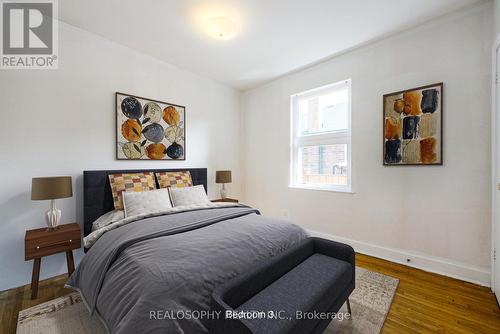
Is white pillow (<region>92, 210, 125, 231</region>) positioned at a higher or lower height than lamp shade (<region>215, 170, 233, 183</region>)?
lower

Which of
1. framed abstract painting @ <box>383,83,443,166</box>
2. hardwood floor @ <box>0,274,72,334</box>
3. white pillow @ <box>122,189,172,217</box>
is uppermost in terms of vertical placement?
framed abstract painting @ <box>383,83,443,166</box>

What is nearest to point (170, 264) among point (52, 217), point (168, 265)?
point (168, 265)

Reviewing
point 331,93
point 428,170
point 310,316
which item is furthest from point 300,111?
point 310,316

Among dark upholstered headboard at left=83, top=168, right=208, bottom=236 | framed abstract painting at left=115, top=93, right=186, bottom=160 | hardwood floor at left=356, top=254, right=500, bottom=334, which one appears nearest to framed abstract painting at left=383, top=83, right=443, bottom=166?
hardwood floor at left=356, top=254, right=500, bottom=334

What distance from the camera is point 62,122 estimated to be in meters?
2.38

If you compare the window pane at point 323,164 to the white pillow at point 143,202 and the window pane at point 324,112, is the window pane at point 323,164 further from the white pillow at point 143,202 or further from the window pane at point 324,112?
the white pillow at point 143,202

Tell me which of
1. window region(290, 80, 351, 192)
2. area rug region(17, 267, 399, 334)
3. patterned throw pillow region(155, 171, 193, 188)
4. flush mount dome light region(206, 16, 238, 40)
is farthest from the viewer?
window region(290, 80, 351, 192)

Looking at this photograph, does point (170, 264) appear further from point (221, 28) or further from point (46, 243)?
point (221, 28)

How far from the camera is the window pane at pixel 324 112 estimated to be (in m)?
3.16

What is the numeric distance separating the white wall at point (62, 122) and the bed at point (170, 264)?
0.92 meters

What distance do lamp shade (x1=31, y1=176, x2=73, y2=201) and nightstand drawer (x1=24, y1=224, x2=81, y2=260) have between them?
0.33m

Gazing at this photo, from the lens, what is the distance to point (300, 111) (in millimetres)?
3664

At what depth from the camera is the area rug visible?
1582 mm

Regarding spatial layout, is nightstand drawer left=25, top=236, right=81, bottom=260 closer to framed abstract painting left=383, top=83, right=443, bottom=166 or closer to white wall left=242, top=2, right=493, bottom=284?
white wall left=242, top=2, right=493, bottom=284
